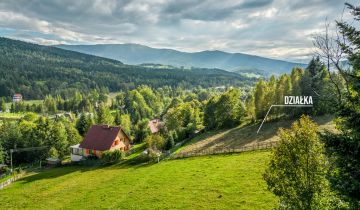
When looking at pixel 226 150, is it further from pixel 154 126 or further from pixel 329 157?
pixel 154 126

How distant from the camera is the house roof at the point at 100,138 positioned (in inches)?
2655

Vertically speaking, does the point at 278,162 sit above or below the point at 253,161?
above

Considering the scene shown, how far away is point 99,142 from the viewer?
2694 inches

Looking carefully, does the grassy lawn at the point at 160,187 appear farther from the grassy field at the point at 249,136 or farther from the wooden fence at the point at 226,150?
the grassy field at the point at 249,136

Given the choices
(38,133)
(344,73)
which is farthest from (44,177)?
(344,73)

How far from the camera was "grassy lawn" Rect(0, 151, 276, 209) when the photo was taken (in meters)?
31.0

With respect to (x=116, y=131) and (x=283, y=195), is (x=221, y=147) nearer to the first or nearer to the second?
(x=116, y=131)

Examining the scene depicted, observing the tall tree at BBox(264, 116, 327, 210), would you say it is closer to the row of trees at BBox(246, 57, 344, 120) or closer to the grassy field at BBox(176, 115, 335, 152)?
the grassy field at BBox(176, 115, 335, 152)

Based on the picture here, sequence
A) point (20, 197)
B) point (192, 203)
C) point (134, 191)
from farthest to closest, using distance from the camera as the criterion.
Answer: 1. point (20, 197)
2. point (134, 191)
3. point (192, 203)

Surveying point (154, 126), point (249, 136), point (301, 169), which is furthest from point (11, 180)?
point (301, 169)

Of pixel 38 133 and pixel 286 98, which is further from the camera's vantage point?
pixel 38 133

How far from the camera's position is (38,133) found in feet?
253

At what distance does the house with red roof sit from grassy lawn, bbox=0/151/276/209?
47.8 feet

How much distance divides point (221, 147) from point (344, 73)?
140ft
